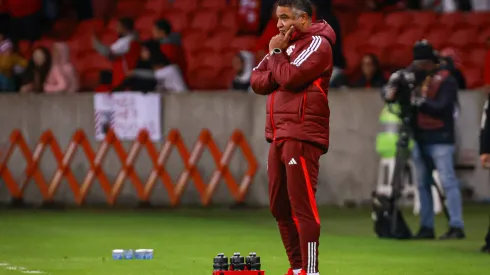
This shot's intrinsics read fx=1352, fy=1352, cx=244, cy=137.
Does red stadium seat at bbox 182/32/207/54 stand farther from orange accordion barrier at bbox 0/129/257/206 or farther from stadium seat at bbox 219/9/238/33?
orange accordion barrier at bbox 0/129/257/206

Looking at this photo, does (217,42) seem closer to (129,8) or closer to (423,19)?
(129,8)

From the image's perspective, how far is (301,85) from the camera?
10375mm

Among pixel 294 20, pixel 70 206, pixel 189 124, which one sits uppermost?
pixel 294 20

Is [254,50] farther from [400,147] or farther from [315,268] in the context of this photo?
[315,268]

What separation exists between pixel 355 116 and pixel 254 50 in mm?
2434

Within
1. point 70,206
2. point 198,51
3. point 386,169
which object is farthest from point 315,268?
point 198,51

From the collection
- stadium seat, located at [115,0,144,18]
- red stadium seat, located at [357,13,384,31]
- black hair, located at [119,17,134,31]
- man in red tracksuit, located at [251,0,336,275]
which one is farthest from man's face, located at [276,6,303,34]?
stadium seat, located at [115,0,144,18]

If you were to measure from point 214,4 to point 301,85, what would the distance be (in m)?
15.0

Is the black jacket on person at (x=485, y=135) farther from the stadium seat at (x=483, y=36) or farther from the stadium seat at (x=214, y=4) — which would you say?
the stadium seat at (x=214, y=4)

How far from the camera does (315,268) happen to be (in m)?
10.5

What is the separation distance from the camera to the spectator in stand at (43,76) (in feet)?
74.8

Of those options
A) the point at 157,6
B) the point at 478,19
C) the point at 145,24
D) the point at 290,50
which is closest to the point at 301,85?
the point at 290,50

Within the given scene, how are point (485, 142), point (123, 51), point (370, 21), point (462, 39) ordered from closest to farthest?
1. point (485, 142)
2. point (123, 51)
3. point (462, 39)
4. point (370, 21)

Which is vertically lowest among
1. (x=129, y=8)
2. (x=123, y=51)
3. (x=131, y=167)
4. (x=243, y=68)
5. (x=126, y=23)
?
(x=131, y=167)
